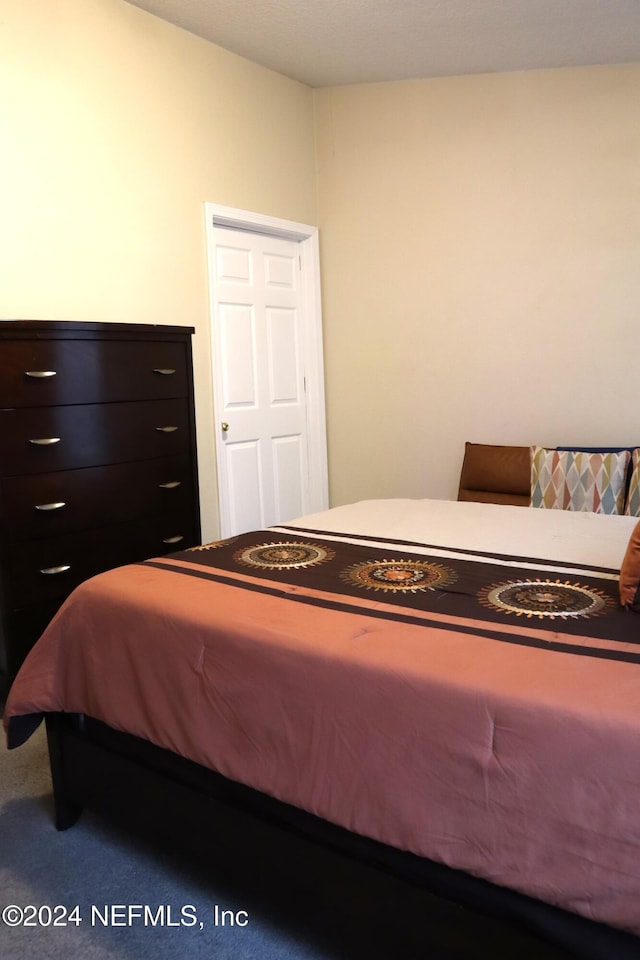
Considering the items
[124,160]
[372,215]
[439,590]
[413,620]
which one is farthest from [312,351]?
[413,620]

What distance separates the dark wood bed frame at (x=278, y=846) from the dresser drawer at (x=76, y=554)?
2.50 ft

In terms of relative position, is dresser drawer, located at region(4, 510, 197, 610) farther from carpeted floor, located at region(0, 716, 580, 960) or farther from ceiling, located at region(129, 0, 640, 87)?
ceiling, located at region(129, 0, 640, 87)

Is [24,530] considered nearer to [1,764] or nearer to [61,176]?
[1,764]

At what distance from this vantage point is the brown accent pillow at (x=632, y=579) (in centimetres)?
162

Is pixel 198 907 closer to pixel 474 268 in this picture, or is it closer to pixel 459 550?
pixel 459 550

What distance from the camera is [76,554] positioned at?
2863 mm

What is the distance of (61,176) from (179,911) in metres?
2.80

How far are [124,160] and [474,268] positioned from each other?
1.89 m

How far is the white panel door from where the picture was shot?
4109 millimetres

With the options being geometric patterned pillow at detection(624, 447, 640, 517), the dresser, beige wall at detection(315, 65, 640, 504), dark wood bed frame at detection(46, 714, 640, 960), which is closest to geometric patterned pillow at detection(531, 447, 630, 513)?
geometric patterned pillow at detection(624, 447, 640, 517)

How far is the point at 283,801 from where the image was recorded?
61.2 inches

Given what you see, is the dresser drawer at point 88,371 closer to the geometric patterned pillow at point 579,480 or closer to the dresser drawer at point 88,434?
the dresser drawer at point 88,434

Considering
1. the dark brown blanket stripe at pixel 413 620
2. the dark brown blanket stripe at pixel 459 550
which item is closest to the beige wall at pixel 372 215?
the dark brown blanket stripe at pixel 459 550

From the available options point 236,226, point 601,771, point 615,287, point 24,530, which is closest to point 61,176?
point 236,226
